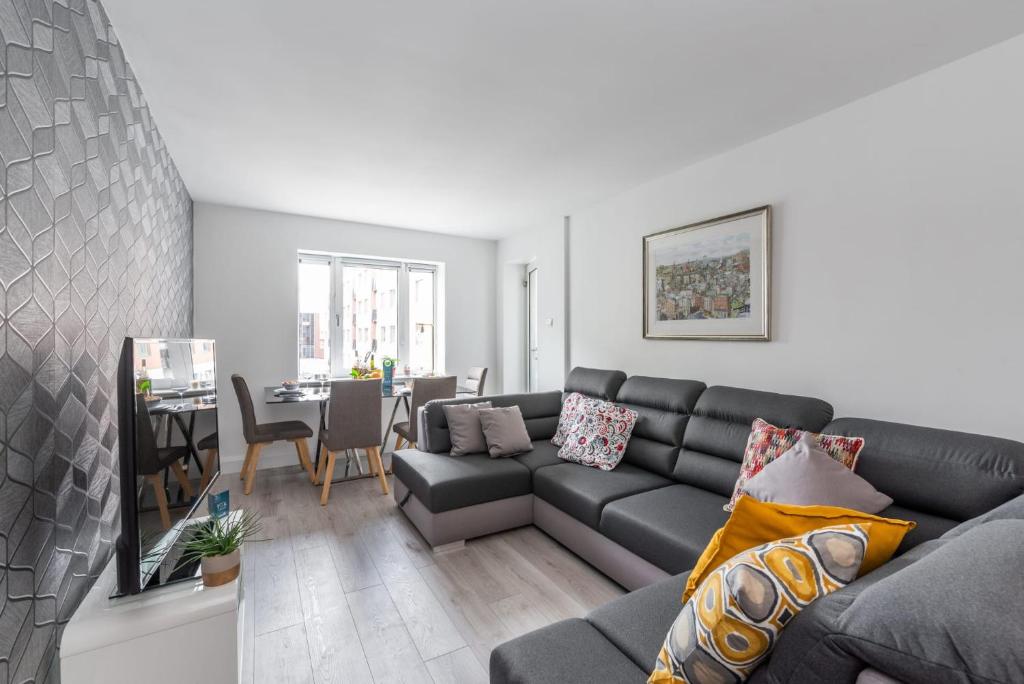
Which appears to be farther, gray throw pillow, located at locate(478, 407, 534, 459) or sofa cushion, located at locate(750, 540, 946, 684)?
gray throw pillow, located at locate(478, 407, 534, 459)

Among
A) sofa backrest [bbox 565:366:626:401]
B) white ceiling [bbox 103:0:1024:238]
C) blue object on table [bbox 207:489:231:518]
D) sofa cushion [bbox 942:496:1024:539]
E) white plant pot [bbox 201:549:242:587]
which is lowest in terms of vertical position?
white plant pot [bbox 201:549:242:587]

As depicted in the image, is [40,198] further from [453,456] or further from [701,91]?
[701,91]

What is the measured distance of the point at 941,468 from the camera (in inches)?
66.1

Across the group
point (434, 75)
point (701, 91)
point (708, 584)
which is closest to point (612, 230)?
point (701, 91)

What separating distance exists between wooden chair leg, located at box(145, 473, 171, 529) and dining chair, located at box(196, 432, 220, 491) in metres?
0.34

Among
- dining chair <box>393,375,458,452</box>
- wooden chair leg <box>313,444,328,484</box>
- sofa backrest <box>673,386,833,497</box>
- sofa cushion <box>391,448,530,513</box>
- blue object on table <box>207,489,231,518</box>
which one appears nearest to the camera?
blue object on table <box>207,489,231,518</box>

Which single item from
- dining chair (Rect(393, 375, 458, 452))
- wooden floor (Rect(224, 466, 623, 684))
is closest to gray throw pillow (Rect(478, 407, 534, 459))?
wooden floor (Rect(224, 466, 623, 684))

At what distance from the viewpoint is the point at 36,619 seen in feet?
3.66

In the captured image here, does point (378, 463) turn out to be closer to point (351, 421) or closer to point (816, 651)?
point (351, 421)

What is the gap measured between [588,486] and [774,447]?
981mm

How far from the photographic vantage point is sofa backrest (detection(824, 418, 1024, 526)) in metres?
1.55

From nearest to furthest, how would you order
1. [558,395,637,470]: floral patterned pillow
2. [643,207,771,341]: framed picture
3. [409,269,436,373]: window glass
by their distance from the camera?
[643,207,771,341]: framed picture, [558,395,637,470]: floral patterned pillow, [409,269,436,373]: window glass

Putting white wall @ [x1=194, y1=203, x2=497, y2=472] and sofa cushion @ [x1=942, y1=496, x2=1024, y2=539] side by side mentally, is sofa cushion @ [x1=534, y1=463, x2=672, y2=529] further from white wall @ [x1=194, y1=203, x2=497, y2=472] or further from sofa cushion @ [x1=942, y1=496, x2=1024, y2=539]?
white wall @ [x1=194, y1=203, x2=497, y2=472]

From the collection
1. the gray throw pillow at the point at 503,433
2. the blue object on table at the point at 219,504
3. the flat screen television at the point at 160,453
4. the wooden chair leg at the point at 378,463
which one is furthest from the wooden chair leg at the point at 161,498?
the wooden chair leg at the point at 378,463
